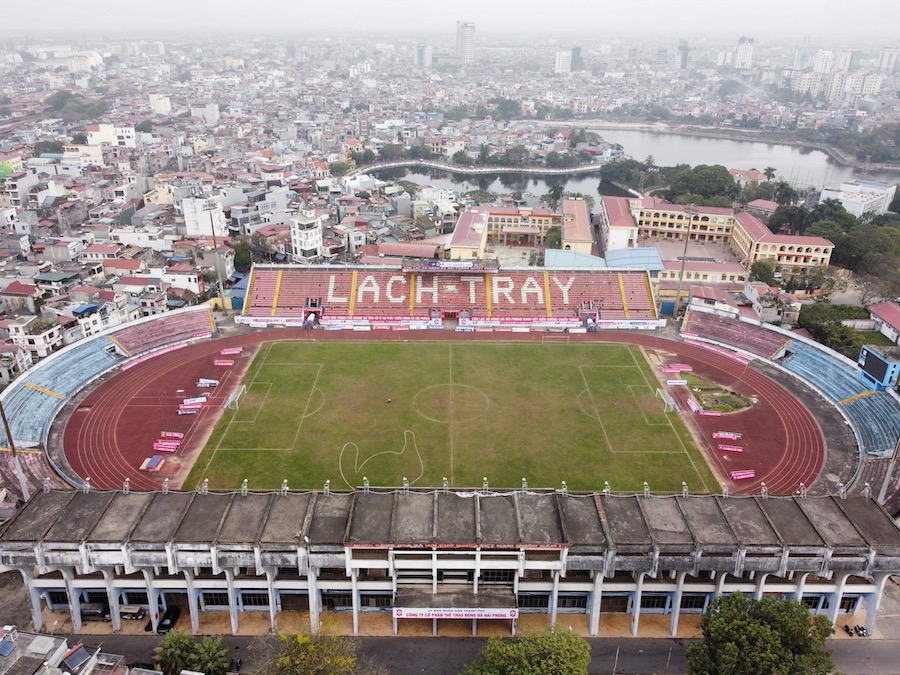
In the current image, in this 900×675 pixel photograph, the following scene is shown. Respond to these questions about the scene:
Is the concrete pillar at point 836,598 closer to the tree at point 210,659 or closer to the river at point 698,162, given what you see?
the tree at point 210,659

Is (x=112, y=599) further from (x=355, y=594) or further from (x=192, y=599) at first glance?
(x=355, y=594)

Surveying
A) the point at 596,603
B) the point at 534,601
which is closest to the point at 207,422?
the point at 534,601

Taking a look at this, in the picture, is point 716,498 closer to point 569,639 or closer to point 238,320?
point 569,639

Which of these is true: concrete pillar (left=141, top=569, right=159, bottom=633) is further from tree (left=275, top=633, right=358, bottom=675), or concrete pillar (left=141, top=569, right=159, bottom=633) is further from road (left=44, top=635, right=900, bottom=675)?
tree (left=275, top=633, right=358, bottom=675)

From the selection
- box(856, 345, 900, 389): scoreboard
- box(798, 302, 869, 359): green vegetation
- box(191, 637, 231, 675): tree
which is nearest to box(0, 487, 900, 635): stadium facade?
box(191, 637, 231, 675): tree

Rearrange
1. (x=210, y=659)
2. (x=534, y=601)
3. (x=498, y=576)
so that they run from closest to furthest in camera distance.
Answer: (x=210, y=659)
(x=498, y=576)
(x=534, y=601)

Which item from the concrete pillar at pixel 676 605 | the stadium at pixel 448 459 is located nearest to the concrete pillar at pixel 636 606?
the stadium at pixel 448 459

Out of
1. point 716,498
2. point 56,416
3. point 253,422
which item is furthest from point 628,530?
point 56,416
